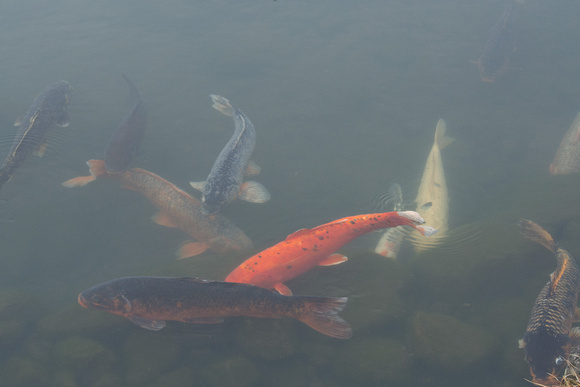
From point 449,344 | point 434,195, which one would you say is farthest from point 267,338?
point 434,195

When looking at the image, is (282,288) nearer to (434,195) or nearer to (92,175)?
(434,195)

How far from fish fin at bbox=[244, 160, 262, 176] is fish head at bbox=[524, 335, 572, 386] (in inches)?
192

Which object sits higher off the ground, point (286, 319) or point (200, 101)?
point (200, 101)

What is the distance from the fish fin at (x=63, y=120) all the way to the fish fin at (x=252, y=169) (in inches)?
155

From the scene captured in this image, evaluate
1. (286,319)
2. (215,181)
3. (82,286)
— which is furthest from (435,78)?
(82,286)

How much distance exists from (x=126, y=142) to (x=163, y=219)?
1.73m

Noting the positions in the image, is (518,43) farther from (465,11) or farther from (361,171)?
(361,171)

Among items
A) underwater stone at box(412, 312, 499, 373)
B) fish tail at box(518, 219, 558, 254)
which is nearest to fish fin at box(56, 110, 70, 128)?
underwater stone at box(412, 312, 499, 373)

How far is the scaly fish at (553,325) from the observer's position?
11.5 feet

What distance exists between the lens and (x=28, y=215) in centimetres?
634

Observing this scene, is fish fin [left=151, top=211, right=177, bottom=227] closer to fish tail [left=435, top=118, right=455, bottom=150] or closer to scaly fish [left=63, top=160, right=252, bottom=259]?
scaly fish [left=63, top=160, right=252, bottom=259]

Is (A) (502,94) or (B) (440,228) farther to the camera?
(A) (502,94)

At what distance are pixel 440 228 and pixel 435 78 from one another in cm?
573

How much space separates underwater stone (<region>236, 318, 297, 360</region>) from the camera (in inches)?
163
